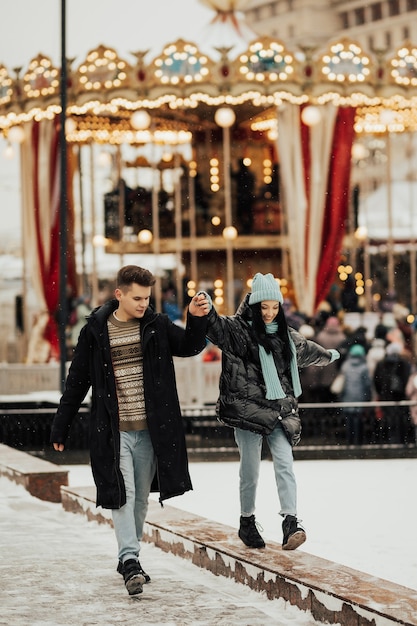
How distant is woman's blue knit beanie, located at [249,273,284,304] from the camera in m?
6.77

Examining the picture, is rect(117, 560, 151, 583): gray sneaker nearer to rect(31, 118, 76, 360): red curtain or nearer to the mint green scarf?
the mint green scarf

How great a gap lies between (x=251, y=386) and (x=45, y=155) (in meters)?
14.0

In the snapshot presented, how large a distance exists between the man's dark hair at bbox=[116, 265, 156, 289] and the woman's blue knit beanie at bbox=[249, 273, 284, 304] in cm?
70

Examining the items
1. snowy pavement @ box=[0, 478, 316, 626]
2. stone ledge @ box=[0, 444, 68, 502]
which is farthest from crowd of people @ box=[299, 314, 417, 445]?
snowy pavement @ box=[0, 478, 316, 626]

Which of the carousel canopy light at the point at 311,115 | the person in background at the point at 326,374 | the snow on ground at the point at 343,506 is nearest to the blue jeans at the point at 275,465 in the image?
the snow on ground at the point at 343,506

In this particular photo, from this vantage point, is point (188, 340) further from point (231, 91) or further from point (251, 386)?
point (231, 91)

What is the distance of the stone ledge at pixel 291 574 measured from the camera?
17.1 ft

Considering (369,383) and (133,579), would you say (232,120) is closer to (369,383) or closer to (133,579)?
(369,383)

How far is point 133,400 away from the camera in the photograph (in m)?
6.30

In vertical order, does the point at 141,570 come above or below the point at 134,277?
below

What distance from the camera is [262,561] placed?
Result: 6305mm

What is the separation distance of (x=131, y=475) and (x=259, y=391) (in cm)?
85

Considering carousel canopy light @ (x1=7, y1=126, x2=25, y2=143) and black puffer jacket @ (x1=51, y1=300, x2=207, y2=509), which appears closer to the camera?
black puffer jacket @ (x1=51, y1=300, x2=207, y2=509)

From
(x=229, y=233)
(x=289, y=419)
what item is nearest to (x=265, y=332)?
(x=289, y=419)
